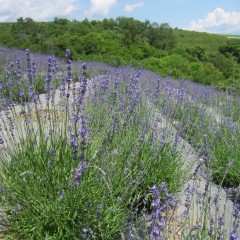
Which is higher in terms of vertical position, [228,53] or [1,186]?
[1,186]

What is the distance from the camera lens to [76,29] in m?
29.7

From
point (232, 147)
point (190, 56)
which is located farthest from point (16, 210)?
point (190, 56)

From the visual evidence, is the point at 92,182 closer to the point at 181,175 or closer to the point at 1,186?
the point at 1,186

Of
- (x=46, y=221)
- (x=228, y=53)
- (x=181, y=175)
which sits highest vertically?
(x=46, y=221)

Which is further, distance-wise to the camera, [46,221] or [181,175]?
[181,175]

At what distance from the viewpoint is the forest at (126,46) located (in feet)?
68.8

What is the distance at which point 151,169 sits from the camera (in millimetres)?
3881

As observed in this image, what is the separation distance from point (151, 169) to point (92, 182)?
103cm


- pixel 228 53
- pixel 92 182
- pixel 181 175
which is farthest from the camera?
pixel 228 53

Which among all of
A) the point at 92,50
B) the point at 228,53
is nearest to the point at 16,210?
the point at 92,50

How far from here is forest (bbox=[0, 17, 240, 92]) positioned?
21.0m

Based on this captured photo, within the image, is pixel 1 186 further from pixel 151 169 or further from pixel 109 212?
pixel 151 169

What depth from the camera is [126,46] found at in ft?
85.3

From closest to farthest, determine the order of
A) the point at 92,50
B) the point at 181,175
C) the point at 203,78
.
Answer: the point at 181,175 → the point at 203,78 → the point at 92,50
